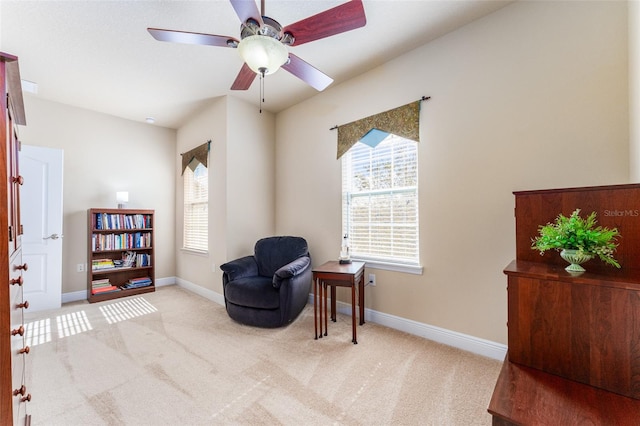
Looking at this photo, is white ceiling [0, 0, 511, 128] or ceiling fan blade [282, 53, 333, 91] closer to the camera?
ceiling fan blade [282, 53, 333, 91]

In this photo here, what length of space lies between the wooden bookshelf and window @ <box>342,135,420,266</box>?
329 centimetres

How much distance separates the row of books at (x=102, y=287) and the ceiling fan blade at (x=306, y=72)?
401 centimetres

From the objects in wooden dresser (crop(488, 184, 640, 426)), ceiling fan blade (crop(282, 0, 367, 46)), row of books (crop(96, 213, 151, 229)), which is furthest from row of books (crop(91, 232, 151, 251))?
wooden dresser (crop(488, 184, 640, 426))

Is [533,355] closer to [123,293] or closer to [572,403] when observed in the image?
[572,403]

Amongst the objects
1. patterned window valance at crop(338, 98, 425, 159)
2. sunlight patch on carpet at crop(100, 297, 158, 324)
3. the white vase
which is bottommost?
sunlight patch on carpet at crop(100, 297, 158, 324)

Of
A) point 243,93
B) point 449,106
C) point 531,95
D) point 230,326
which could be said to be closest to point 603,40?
point 531,95

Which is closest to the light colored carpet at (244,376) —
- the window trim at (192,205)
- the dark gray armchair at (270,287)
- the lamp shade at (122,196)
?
the dark gray armchair at (270,287)

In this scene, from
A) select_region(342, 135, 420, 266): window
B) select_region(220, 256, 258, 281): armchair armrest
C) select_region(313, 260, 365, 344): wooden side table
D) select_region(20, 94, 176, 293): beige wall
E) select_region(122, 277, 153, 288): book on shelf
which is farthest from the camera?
select_region(122, 277, 153, 288): book on shelf

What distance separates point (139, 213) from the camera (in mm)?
4160

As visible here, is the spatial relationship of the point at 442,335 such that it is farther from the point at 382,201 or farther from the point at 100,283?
the point at 100,283

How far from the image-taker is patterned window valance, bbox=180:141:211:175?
394 centimetres

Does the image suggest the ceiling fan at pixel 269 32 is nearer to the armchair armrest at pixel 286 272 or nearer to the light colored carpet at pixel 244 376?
the armchair armrest at pixel 286 272

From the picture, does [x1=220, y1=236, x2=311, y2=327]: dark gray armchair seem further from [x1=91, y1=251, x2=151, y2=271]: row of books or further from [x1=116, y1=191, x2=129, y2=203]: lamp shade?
[x1=116, y1=191, x2=129, y2=203]: lamp shade

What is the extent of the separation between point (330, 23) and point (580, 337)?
1941 mm
